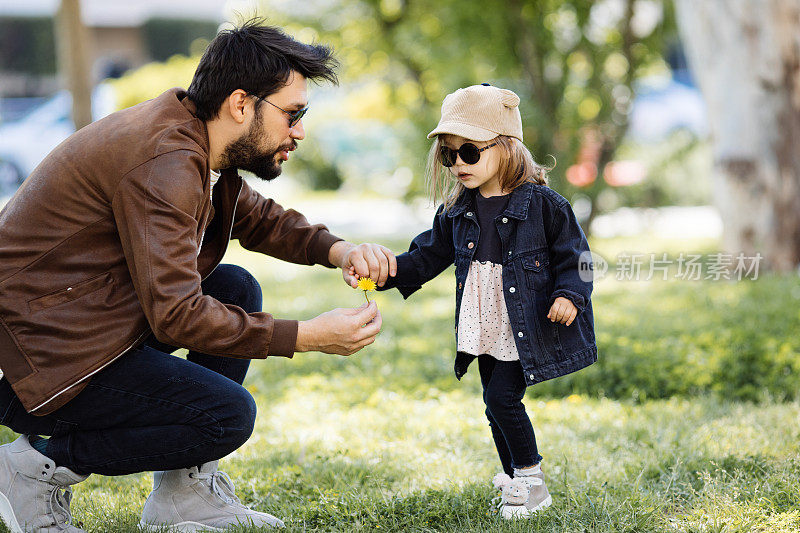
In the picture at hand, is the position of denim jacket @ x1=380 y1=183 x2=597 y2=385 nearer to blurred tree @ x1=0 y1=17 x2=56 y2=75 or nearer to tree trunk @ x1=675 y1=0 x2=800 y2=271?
tree trunk @ x1=675 y1=0 x2=800 y2=271

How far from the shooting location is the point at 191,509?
9.27 feet

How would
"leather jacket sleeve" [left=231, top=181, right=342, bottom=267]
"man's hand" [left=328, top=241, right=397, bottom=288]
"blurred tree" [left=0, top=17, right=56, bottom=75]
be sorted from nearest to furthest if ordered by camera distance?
"man's hand" [left=328, top=241, right=397, bottom=288] → "leather jacket sleeve" [left=231, top=181, right=342, bottom=267] → "blurred tree" [left=0, top=17, right=56, bottom=75]

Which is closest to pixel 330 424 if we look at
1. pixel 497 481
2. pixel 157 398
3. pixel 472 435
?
pixel 472 435

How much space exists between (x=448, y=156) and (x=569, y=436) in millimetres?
1480

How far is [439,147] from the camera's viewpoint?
2.95 metres

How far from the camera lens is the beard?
2.70 metres

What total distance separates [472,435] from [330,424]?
72cm

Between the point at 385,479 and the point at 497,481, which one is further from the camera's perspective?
the point at 385,479

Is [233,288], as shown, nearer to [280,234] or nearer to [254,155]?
[280,234]

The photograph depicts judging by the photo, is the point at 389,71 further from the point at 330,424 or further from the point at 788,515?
the point at 788,515

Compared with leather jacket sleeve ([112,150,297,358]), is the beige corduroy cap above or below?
above

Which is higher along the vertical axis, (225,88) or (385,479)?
(225,88)

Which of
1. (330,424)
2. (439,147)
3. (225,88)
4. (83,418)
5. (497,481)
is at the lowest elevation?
(330,424)

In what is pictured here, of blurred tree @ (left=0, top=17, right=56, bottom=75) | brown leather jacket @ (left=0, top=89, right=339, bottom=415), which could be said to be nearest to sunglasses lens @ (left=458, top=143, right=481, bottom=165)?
brown leather jacket @ (left=0, top=89, right=339, bottom=415)
